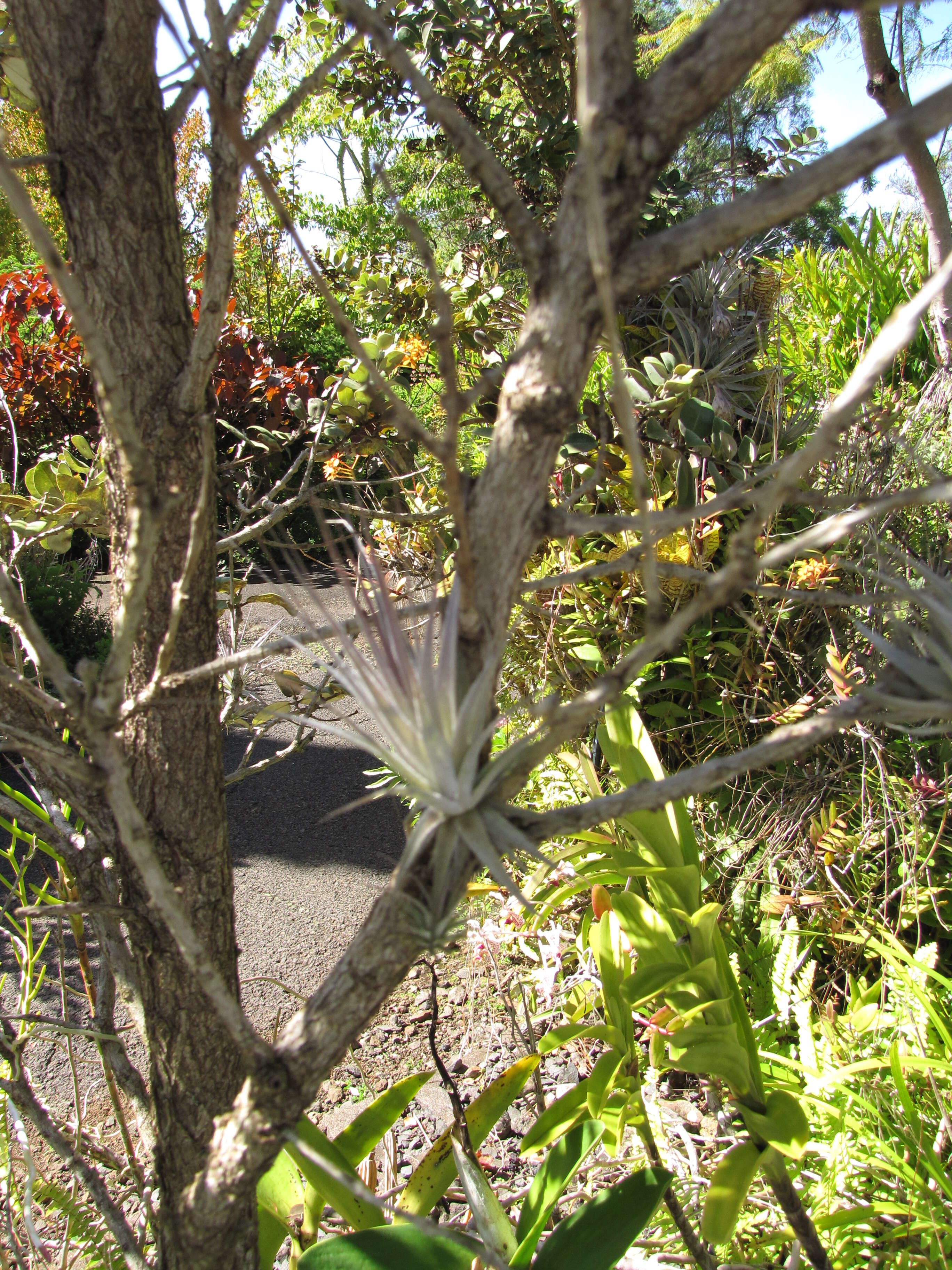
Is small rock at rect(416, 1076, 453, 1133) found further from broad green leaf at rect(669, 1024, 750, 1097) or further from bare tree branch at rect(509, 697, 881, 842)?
bare tree branch at rect(509, 697, 881, 842)

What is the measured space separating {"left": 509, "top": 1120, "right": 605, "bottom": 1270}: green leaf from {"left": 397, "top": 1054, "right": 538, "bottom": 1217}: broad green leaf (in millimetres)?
156

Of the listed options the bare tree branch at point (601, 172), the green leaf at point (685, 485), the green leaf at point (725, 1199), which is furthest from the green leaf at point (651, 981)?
the green leaf at point (685, 485)

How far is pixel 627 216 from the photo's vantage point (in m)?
0.54

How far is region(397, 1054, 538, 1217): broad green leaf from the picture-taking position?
4.01ft

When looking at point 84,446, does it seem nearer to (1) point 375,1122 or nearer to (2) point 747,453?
(1) point 375,1122

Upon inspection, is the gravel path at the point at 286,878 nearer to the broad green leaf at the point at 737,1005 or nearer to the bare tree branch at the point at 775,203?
the broad green leaf at the point at 737,1005

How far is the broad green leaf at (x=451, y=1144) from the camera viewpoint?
4.01ft

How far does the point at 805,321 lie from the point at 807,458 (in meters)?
5.18

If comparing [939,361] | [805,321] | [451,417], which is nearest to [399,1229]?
[451,417]

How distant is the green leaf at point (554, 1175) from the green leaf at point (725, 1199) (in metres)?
0.16

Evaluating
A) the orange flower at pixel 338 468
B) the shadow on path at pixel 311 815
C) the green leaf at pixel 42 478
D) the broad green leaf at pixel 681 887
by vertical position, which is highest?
the orange flower at pixel 338 468

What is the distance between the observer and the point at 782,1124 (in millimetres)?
1091

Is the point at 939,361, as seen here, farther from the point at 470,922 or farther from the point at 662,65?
the point at 662,65

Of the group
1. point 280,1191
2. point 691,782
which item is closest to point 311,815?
point 280,1191
